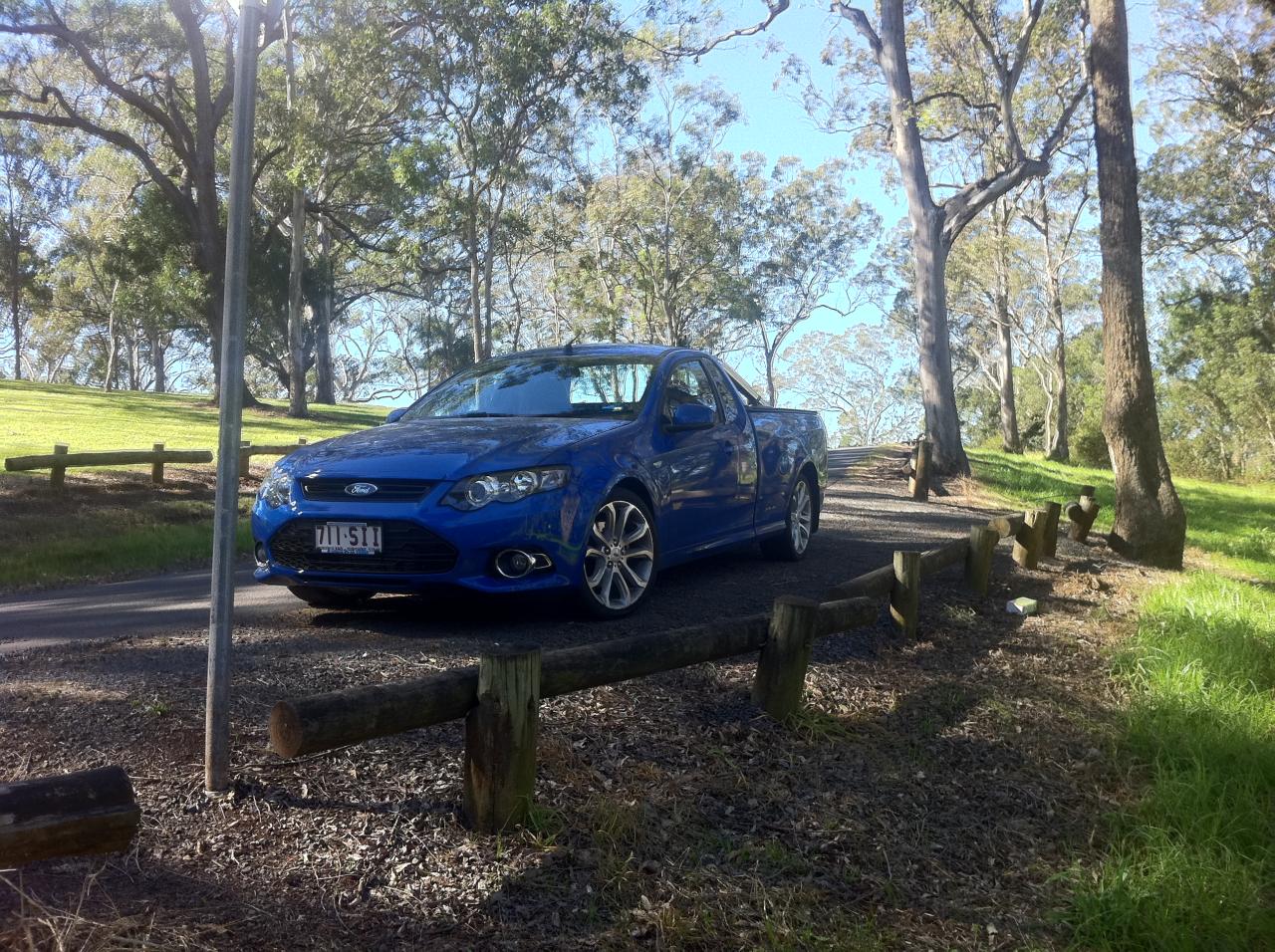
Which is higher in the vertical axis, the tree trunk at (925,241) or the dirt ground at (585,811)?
the tree trunk at (925,241)

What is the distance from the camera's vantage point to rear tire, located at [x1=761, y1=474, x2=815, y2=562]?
8.38 metres

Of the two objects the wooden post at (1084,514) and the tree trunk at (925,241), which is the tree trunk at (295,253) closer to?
the tree trunk at (925,241)

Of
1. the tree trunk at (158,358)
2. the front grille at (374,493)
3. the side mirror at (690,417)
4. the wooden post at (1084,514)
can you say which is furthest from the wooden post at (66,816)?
the tree trunk at (158,358)

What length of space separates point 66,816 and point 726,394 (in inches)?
231

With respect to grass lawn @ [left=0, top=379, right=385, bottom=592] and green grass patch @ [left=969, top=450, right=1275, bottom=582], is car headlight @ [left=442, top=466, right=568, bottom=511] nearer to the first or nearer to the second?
grass lawn @ [left=0, top=379, right=385, bottom=592]

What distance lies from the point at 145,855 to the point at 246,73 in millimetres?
2291

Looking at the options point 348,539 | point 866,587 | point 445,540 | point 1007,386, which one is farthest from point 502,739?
point 1007,386

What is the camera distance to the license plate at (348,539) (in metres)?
5.34

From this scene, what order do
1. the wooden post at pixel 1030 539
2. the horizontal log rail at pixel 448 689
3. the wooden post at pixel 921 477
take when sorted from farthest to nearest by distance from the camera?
the wooden post at pixel 921 477
the wooden post at pixel 1030 539
the horizontal log rail at pixel 448 689

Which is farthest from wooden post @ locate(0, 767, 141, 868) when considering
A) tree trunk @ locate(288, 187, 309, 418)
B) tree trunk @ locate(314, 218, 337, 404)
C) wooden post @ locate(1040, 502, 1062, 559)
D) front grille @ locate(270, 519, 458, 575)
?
tree trunk @ locate(314, 218, 337, 404)

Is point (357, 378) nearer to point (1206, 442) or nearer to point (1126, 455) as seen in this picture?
point (1206, 442)

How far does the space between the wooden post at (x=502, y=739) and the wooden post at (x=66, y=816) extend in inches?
43.5

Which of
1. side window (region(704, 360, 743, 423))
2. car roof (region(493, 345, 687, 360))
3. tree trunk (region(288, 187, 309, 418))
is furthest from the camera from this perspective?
tree trunk (region(288, 187, 309, 418))

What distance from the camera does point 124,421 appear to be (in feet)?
Result: 89.5
